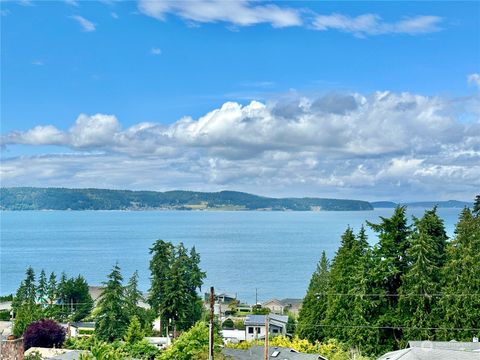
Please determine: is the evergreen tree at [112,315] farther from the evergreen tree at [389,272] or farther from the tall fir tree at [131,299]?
the evergreen tree at [389,272]

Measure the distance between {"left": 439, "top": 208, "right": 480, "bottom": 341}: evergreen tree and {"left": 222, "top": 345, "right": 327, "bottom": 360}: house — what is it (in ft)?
28.5

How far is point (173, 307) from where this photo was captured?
52.5 meters

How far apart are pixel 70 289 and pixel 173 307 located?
2523 cm

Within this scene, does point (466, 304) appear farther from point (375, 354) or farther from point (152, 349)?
point (152, 349)

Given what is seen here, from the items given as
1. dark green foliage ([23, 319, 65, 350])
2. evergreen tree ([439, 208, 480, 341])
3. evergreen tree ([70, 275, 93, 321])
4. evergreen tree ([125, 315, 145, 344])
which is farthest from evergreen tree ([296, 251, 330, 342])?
evergreen tree ([70, 275, 93, 321])

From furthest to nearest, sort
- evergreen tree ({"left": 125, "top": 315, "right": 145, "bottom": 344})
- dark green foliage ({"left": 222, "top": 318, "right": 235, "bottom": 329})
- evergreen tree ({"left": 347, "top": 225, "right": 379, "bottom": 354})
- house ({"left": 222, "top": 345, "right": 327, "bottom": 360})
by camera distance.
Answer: dark green foliage ({"left": 222, "top": 318, "right": 235, "bottom": 329}) < evergreen tree ({"left": 125, "top": 315, "right": 145, "bottom": 344}) < evergreen tree ({"left": 347, "top": 225, "right": 379, "bottom": 354}) < house ({"left": 222, "top": 345, "right": 327, "bottom": 360})

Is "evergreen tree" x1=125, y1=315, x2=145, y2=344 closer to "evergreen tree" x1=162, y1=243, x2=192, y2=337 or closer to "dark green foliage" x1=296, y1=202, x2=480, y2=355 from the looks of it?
"evergreen tree" x1=162, y1=243, x2=192, y2=337

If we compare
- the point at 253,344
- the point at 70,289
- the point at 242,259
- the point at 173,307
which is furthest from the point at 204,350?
the point at 242,259

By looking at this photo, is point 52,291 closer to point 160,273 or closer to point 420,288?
point 160,273

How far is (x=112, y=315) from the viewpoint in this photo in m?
48.8

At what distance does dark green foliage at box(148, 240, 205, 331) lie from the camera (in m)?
52.9

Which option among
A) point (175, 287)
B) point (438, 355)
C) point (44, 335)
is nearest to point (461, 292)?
point (438, 355)

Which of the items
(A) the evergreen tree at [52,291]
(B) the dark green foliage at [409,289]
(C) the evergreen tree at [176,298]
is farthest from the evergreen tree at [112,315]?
(A) the evergreen tree at [52,291]

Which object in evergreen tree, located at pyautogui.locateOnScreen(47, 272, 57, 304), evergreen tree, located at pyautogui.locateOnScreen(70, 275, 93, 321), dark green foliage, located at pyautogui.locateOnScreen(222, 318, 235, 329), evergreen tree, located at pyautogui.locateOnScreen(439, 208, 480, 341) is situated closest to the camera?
evergreen tree, located at pyautogui.locateOnScreen(439, 208, 480, 341)
